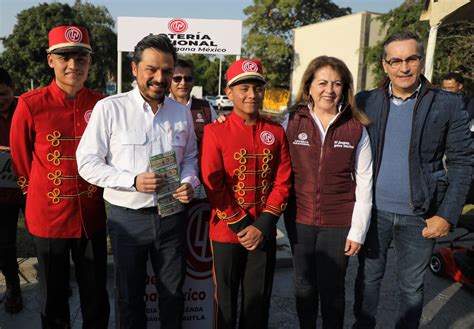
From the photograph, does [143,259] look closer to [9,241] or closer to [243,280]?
[243,280]

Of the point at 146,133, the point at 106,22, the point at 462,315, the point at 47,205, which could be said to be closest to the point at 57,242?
the point at 47,205

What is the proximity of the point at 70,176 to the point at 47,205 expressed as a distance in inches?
9.5

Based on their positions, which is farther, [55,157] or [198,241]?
[198,241]

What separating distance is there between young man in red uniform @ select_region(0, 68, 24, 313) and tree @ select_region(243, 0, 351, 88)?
37.0m

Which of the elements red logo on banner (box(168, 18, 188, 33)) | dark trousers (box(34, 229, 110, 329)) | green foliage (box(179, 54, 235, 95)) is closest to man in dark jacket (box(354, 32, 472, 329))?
dark trousers (box(34, 229, 110, 329))

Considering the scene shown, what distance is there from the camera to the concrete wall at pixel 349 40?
27.3 m

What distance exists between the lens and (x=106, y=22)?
118 ft

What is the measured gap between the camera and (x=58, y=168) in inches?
101

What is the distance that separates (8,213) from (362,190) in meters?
2.87

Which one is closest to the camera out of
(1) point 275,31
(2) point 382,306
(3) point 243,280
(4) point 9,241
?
(3) point 243,280

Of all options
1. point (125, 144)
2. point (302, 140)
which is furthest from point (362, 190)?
point (125, 144)

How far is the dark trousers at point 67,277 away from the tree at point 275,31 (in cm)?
3772

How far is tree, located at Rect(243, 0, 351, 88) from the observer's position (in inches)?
1548

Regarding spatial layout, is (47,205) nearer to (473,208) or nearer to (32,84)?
(473,208)
